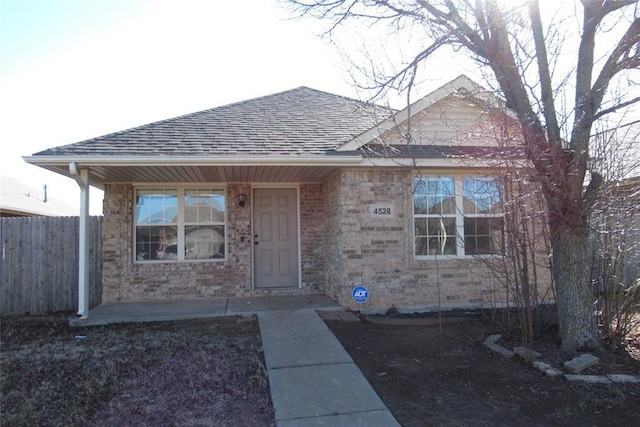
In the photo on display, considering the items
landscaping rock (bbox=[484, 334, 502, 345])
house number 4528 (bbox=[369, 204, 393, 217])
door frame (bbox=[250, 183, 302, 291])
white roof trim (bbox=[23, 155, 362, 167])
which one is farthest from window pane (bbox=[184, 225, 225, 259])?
landscaping rock (bbox=[484, 334, 502, 345])

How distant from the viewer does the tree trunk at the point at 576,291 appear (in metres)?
4.94

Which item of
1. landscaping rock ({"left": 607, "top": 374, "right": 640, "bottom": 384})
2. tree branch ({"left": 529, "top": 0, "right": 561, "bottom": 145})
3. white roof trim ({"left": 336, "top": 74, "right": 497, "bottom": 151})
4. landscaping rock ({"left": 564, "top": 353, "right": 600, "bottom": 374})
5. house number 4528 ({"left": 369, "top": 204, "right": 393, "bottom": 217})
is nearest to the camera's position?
landscaping rock ({"left": 607, "top": 374, "right": 640, "bottom": 384})

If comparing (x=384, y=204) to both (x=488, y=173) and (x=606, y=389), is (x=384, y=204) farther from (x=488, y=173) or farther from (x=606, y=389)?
(x=606, y=389)

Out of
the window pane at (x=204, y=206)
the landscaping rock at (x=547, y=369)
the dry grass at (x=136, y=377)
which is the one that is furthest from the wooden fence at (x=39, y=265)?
the landscaping rock at (x=547, y=369)

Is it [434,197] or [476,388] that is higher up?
[434,197]

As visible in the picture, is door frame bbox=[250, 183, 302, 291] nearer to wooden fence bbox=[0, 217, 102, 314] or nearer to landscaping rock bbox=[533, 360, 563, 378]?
wooden fence bbox=[0, 217, 102, 314]

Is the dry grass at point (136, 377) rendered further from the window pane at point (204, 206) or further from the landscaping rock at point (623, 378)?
the landscaping rock at point (623, 378)

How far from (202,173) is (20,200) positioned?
12.8 meters

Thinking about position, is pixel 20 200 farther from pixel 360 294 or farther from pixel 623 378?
pixel 623 378

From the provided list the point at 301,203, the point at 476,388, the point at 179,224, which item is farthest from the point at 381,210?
the point at 179,224

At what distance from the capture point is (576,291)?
4.97 meters

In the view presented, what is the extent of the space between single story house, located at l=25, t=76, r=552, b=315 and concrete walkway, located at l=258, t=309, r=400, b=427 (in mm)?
2018

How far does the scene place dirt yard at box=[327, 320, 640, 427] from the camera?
144 inches

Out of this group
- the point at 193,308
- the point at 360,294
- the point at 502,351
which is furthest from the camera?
the point at 193,308
